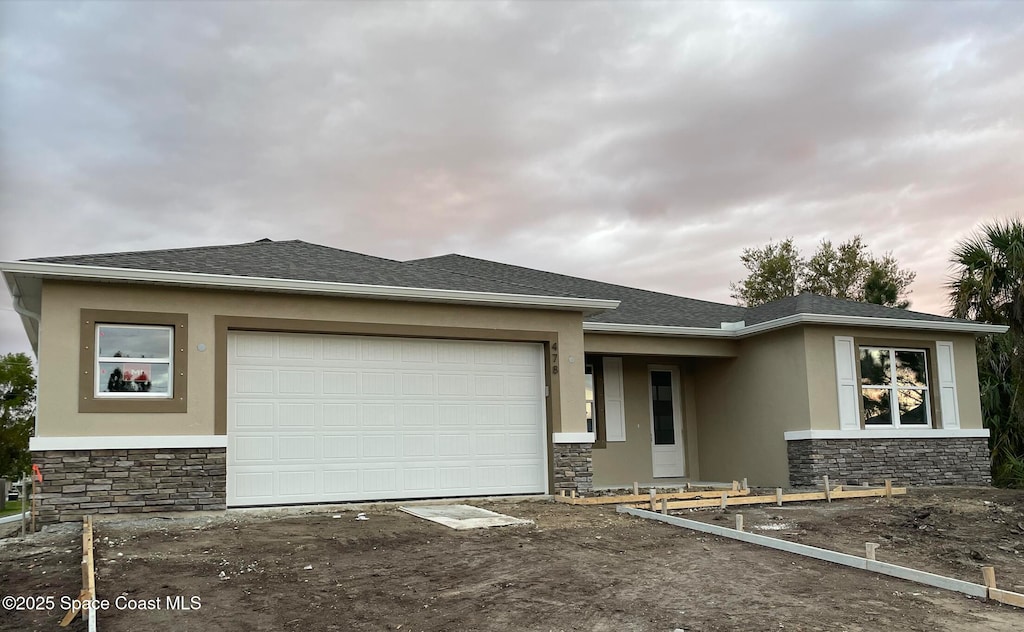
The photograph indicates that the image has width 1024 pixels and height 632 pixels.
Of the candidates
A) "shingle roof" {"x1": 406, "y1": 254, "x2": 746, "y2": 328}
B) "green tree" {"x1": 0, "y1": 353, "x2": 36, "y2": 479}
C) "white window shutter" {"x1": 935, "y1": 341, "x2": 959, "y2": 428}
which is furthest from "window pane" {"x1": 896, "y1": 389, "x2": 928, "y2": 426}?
"green tree" {"x1": 0, "y1": 353, "x2": 36, "y2": 479}

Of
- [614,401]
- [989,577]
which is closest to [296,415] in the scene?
[614,401]

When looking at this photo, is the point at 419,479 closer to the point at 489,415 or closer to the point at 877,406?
the point at 489,415

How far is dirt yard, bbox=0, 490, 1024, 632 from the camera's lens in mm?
5773

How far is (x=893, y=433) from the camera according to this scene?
1509cm

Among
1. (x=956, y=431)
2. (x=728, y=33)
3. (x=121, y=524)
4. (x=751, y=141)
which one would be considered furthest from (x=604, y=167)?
(x=121, y=524)

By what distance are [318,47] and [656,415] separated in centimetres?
989

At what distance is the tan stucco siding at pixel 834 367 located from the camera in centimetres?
1462

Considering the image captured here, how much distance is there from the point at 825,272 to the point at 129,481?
111 ft

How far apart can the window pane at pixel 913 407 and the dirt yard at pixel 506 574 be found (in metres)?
5.02

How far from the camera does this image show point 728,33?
44.9 feet

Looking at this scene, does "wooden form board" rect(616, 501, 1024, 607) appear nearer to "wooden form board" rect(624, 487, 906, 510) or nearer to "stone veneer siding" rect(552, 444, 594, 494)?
"wooden form board" rect(624, 487, 906, 510)

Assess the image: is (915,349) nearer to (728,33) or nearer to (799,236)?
(728,33)

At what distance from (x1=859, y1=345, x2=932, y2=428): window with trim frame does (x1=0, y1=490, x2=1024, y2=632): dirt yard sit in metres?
4.76

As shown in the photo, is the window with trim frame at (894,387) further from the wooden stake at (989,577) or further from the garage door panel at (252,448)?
the garage door panel at (252,448)
